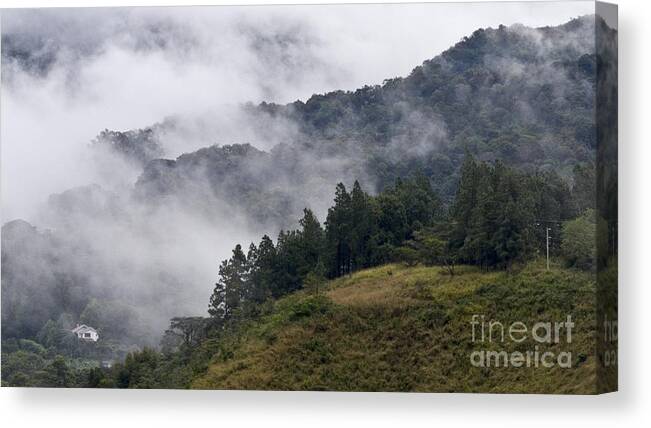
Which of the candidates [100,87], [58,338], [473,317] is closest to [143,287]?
[58,338]

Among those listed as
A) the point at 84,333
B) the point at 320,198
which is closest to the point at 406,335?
the point at 320,198

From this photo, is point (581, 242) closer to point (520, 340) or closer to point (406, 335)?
point (520, 340)

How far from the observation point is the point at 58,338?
56.1 ft

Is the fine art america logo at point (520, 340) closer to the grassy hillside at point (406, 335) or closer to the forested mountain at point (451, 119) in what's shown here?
the grassy hillside at point (406, 335)

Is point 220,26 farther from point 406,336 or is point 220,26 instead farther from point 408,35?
point 406,336

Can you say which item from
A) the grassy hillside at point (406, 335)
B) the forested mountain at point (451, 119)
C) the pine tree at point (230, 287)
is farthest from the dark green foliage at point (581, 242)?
the pine tree at point (230, 287)

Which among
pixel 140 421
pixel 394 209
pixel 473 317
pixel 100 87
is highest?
pixel 100 87

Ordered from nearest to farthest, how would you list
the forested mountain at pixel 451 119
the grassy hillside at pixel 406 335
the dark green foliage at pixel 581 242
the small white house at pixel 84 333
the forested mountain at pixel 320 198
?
the dark green foliage at pixel 581 242 → the grassy hillside at pixel 406 335 → the forested mountain at pixel 451 119 → the forested mountain at pixel 320 198 → the small white house at pixel 84 333

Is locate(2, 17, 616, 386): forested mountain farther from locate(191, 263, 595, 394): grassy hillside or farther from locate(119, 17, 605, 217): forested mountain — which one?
locate(191, 263, 595, 394): grassy hillside

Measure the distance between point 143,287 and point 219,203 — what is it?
1144 mm

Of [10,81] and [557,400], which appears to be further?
[10,81]

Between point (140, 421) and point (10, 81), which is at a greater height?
point (10, 81)

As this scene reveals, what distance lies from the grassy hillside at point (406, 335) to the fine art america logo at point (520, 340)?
41 millimetres

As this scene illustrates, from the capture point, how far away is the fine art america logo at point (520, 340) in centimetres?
1605
